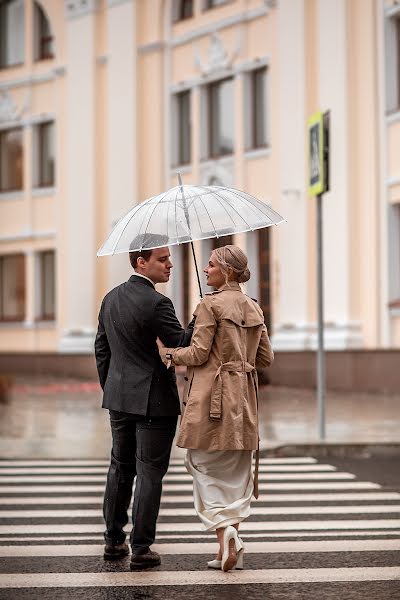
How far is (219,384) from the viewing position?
22.6 ft

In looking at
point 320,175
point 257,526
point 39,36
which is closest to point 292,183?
point 39,36

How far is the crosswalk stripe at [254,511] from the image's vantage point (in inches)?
366

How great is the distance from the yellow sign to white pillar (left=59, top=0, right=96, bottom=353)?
18544 millimetres

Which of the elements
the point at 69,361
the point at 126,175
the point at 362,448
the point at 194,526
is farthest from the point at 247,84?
the point at 194,526

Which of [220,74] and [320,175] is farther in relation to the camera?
[220,74]

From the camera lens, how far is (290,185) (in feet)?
87.2

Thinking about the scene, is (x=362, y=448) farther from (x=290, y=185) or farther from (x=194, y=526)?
(x=290, y=185)

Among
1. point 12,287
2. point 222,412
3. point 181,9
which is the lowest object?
point 222,412

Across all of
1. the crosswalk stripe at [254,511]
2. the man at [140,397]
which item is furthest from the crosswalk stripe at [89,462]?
the man at [140,397]

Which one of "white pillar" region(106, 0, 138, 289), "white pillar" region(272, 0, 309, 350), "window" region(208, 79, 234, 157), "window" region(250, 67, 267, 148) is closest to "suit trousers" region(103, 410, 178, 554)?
"white pillar" region(272, 0, 309, 350)

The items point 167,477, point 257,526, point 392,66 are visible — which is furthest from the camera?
point 392,66

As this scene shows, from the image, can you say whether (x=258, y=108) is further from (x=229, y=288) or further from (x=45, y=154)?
(x=229, y=288)

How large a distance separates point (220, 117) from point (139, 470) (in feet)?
77.3

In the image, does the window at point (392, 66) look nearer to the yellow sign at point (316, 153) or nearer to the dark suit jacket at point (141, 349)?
the yellow sign at point (316, 153)
